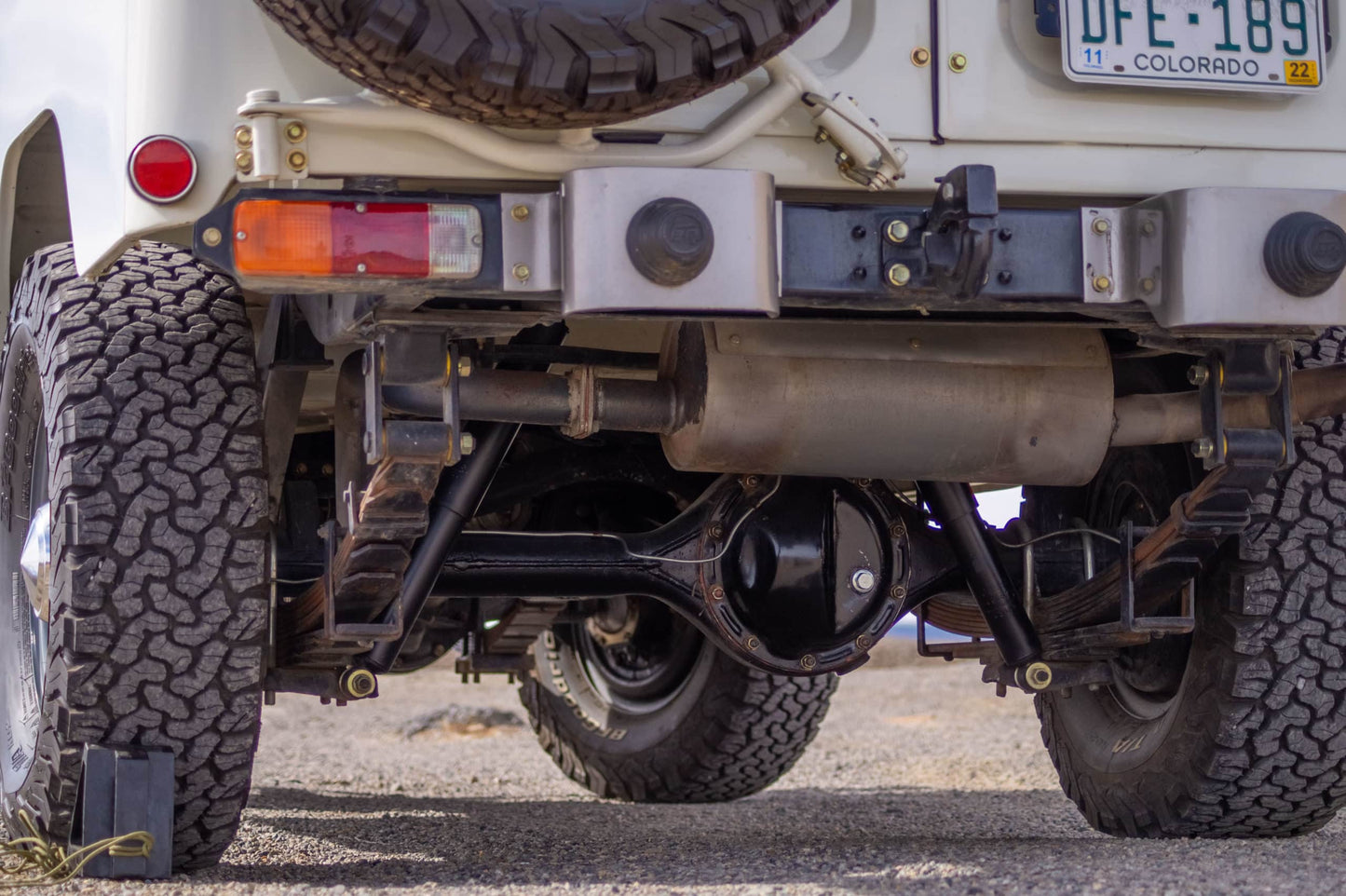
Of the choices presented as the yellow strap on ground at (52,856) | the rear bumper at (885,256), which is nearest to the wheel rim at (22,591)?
the yellow strap on ground at (52,856)

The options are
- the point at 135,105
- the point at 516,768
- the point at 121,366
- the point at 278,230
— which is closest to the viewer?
the point at 278,230

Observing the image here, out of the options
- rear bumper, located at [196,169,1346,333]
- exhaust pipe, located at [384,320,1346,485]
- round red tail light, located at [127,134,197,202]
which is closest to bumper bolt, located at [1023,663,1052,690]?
exhaust pipe, located at [384,320,1346,485]

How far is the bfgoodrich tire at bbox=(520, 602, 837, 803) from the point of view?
15.4ft

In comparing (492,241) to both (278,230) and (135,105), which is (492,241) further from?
(135,105)

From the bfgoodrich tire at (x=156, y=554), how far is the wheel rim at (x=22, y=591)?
0.30 meters

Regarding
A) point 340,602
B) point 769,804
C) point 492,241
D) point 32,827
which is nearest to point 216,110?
point 492,241

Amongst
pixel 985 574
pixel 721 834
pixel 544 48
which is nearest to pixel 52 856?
pixel 721 834

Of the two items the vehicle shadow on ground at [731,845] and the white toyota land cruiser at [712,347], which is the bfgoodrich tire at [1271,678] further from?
the vehicle shadow on ground at [731,845]

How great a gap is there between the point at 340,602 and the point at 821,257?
108 cm

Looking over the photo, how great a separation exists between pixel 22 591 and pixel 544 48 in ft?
6.47

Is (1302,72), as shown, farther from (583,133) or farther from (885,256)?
(583,133)

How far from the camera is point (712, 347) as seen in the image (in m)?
2.87

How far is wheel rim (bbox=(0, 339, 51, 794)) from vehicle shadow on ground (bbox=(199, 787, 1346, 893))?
0.57 m

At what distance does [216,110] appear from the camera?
2475mm
